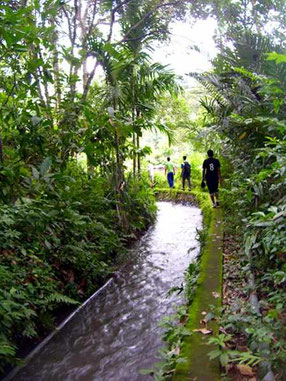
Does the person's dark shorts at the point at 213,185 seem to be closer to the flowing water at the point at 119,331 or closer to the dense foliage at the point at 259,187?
the dense foliage at the point at 259,187

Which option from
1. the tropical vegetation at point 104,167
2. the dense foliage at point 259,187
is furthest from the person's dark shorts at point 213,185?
the tropical vegetation at point 104,167

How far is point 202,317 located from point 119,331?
3.30 ft

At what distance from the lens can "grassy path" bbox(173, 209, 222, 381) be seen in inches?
81.3

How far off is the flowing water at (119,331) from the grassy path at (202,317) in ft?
1.63

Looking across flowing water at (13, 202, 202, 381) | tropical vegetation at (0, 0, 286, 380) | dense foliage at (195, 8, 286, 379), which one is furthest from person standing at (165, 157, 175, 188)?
flowing water at (13, 202, 202, 381)

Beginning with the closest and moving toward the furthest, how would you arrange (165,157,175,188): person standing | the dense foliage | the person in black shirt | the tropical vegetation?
the dense foliage
the tropical vegetation
the person in black shirt
(165,157,175,188): person standing

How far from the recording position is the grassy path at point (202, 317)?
6.77 feet

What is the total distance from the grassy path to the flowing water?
50cm

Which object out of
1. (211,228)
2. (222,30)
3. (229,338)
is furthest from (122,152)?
(222,30)

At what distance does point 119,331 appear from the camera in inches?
135

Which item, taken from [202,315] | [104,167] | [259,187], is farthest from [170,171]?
[202,315]

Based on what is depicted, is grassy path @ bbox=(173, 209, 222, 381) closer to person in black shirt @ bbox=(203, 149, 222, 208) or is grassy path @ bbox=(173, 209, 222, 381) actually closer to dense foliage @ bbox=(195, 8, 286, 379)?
dense foliage @ bbox=(195, 8, 286, 379)

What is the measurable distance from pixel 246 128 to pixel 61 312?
3.18 meters

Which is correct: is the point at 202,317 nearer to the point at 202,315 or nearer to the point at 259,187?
the point at 202,315
